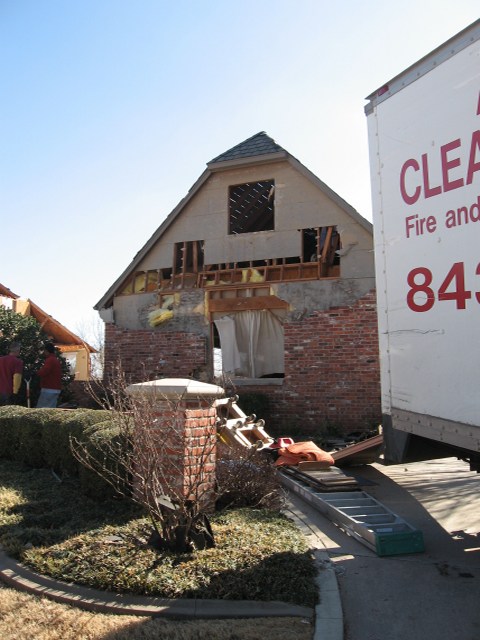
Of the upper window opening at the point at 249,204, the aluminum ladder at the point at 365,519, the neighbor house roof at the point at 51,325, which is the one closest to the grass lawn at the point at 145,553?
the aluminum ladder at the point at 365,519

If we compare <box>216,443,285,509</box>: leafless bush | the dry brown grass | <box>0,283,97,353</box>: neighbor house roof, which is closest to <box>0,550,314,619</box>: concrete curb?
the dry brown grass

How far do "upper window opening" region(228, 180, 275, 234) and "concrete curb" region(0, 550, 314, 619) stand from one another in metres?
10.1

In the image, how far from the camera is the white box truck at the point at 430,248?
3650 millimetres

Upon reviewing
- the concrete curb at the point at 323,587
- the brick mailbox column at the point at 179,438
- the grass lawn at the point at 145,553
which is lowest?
the concrete curb at the point at 323,587

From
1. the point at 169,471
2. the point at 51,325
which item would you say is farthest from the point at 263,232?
the point at 51,325

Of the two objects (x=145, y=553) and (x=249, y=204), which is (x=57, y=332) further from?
(x=145, y=553)

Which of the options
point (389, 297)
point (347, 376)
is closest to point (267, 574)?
point (389, 297)

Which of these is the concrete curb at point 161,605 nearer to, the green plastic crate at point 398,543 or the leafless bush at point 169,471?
the leafless bush at point 169,471

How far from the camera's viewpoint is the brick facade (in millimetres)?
11469

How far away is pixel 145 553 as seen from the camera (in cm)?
451

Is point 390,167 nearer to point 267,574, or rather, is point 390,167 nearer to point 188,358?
point 267,574

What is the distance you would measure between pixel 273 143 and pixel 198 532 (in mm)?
10231

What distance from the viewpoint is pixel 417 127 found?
420 centimetres

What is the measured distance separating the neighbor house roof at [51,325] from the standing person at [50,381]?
933 cm
